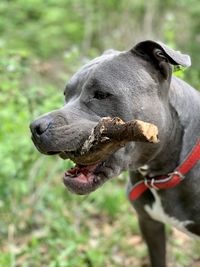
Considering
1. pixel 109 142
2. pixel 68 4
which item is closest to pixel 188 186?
pixel 109 142

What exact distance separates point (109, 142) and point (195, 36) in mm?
5799

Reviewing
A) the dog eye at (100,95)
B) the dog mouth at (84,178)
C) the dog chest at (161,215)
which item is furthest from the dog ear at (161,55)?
the dog chest at (161,215)

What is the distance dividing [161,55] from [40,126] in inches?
30.8

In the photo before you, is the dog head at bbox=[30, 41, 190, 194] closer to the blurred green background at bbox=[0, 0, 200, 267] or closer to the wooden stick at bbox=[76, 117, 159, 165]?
the wooden stick at bbox=[76, 117, 159, 165]

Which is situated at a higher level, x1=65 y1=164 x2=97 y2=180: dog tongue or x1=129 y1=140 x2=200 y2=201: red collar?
x1=65 y1=164 x2=97 y2=180: dog tongue

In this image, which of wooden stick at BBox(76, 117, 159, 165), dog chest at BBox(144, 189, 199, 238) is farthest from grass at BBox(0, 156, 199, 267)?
wooden stick at BBox(76, 117, 159, 165)

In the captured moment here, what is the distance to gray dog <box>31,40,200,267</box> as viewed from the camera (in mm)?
2822

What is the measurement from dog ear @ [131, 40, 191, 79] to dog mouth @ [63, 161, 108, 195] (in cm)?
63

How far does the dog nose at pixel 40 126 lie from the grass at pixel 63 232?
4.86 feet

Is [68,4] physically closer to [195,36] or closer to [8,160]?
[195,36]

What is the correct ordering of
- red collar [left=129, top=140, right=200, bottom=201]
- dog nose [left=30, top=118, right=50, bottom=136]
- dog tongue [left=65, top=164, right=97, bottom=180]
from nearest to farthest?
dog nose [left=30, top=118, right=50, bottom=136] < dog tongue [left=65, top=164, right=97, bottom=180] < red collar [left=129, top=140, right=200, bottom=201]

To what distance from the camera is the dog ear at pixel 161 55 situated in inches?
113

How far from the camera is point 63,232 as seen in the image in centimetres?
452

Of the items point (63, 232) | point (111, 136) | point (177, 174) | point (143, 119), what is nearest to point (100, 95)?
point (143, 119)
